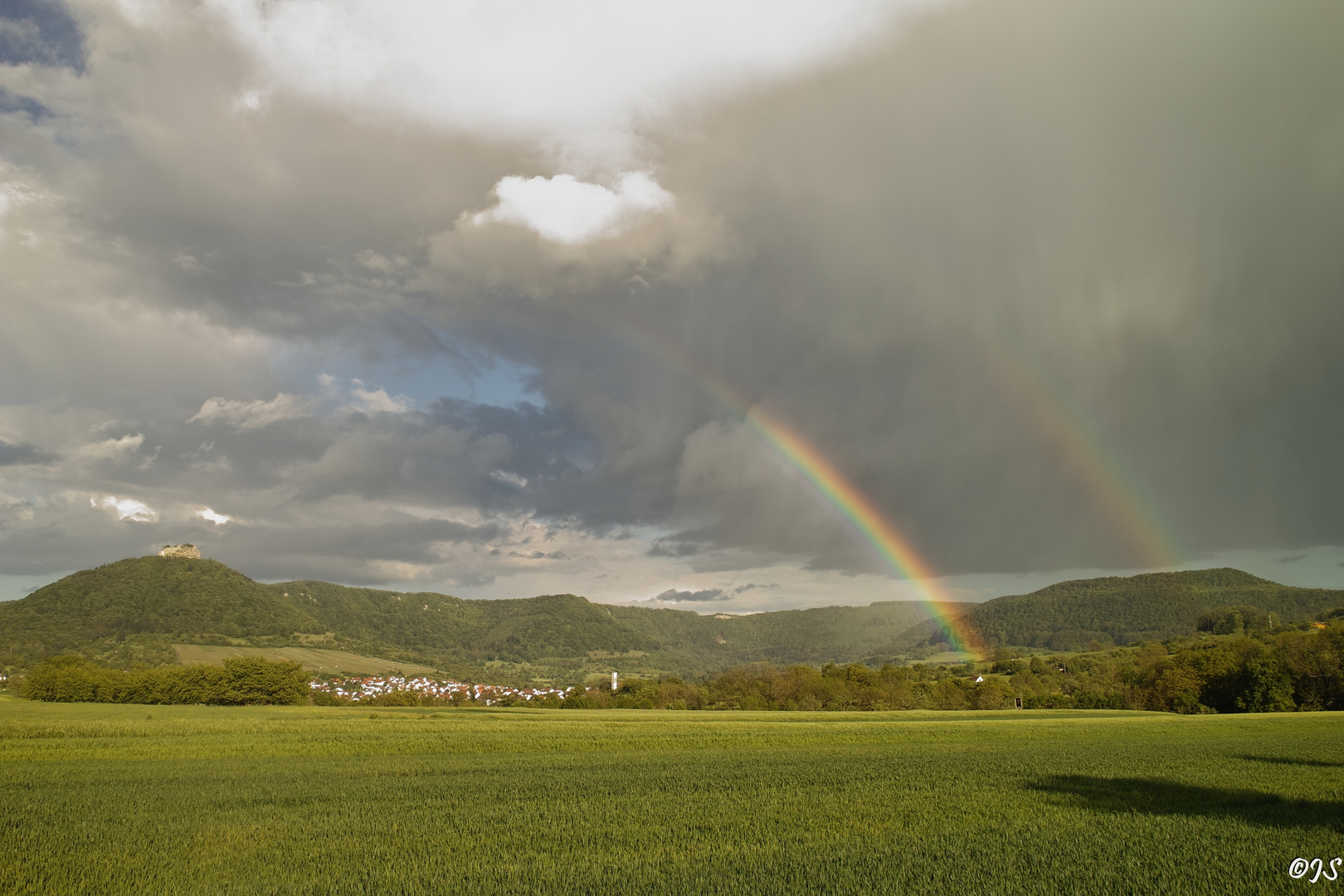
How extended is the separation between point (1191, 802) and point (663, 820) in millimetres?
14546

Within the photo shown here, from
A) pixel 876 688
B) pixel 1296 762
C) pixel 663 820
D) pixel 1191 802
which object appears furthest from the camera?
pixel 876 688

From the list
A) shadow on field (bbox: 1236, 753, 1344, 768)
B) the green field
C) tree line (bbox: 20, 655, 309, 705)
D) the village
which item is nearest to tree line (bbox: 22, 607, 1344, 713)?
A: tree line (bbox: 20, 655, 309, 705)

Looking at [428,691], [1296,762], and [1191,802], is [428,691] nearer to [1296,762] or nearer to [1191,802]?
[1296,762]

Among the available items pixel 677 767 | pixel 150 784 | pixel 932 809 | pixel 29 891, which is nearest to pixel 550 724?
pixel 677 767

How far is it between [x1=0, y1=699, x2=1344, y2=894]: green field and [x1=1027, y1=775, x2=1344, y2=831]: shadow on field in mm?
154

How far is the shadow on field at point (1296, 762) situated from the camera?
28.2 m

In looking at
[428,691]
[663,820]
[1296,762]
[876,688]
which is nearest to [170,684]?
[428,691]

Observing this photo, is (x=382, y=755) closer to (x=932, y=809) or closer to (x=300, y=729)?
(x=300, y=729)

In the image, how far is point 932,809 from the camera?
18.2 metres

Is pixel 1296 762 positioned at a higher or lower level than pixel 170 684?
higher

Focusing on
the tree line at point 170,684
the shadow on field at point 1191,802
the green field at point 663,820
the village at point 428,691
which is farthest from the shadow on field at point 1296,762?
the village at point 428,691

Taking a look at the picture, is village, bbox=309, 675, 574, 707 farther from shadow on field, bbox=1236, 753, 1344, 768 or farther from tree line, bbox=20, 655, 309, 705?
shadow on field, bbox=1236, 753, 1344, 768

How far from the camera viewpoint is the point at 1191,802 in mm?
19625

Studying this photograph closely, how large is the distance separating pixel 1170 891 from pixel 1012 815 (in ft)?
22.1
